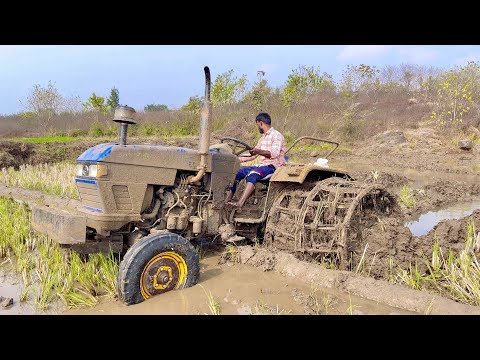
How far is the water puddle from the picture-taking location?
6605mm

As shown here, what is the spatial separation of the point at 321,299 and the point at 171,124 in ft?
65.9

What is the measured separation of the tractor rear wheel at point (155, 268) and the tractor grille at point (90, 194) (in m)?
0.65

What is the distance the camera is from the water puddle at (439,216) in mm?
6605

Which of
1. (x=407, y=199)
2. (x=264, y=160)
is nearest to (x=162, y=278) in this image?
(x=264, y=160)

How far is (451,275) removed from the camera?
364cm

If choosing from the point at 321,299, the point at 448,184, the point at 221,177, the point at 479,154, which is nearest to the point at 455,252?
the point at 321,299

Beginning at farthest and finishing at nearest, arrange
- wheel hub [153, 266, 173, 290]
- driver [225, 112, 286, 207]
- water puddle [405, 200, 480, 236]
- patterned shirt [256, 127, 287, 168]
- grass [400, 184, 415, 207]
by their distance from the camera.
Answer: grass [400, 184, 415, 207]
water puddle [405, 200, 480, 236]
patterned shirt [256, 127, 287, 168]
driver [225, 112, 286, 207]
wheel hub [153, 266, 173, 290]

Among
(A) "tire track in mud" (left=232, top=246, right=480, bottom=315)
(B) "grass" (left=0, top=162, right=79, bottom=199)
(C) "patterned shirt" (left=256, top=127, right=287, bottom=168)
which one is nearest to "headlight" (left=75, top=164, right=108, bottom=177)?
(A) "tire track in mud" (left=232, top=246, right=480, bottom=315)

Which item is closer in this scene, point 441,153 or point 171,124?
point 441,153

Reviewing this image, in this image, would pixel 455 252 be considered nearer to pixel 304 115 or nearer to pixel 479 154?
pixel 479 154

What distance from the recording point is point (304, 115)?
2245cm

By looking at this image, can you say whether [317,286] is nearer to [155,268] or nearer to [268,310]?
[268,310]

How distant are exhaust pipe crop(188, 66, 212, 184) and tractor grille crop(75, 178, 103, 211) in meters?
0.96

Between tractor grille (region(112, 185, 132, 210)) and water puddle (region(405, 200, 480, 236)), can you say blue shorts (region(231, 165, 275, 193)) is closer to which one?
tractor grille (region(112, 185, 132, 210))
